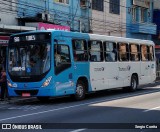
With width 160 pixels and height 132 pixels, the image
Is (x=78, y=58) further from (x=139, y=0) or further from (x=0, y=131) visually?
(x=139, y=0)

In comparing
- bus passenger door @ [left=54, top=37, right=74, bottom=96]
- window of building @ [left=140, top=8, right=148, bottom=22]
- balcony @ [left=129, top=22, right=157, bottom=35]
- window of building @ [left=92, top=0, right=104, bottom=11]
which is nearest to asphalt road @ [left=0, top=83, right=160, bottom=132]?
bus passenger door @ [left=54, top=37, right=74, bottom=96]

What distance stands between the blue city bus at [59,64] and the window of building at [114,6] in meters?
15.4

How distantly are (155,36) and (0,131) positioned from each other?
35912mm

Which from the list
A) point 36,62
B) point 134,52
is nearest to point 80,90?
point 36,62

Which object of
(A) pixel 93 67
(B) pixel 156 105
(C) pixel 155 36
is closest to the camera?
(B) pixel 156 105

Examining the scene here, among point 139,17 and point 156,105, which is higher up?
point 139,17

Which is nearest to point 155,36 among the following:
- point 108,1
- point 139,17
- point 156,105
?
point 139,17

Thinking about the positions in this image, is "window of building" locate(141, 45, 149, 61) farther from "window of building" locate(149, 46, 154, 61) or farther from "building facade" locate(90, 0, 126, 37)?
"building facade" locate(90, 0, 126, 37)

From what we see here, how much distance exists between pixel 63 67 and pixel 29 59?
1437 millimetres

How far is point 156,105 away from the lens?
16.5 metres

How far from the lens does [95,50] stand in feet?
66.3

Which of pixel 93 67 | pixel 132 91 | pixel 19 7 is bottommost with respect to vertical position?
pixel 132 91

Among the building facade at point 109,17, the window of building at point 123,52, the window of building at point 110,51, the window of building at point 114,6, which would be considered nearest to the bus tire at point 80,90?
the window of building at point 110,51

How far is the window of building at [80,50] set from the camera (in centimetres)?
1880
